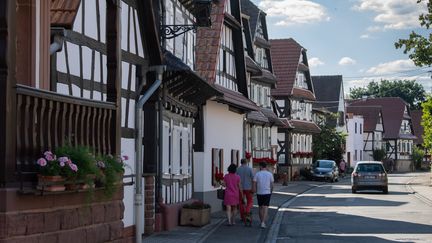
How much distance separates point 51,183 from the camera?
844 centimetres

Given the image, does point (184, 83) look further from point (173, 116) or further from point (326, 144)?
point (326, 144)

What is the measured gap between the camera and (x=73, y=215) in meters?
9.29

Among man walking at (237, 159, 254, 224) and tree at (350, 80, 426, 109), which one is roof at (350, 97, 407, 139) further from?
man walking at (237, 159, 254, 224)

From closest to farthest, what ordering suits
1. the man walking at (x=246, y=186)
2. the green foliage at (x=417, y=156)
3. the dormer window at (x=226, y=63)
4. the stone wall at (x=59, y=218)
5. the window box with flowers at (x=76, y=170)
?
the stone wall at (x=59, y=218)
the window box with flowers at (x=76, y=170)
the man walking at (x=246, y=186)
the dormer window at (x=226, y=63)
the green foliage at (x=417, y=156)

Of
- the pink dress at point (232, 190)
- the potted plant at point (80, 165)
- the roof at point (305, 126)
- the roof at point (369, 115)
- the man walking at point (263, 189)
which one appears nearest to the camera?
the potted plant at point (80, 165)

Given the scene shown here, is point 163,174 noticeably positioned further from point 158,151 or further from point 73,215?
point 73,215

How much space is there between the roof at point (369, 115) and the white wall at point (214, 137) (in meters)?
70.4

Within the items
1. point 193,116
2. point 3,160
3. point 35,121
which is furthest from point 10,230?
point 193,116

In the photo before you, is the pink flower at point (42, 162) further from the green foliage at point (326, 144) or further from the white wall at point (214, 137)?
the green foliage at point (326, 144)

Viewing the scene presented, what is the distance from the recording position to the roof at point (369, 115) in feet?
332

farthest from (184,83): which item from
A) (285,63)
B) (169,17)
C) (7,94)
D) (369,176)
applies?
(285,63)

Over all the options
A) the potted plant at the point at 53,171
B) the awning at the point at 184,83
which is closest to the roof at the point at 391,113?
the awning at the point at 184,83

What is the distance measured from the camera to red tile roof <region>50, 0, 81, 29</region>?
1159 cm

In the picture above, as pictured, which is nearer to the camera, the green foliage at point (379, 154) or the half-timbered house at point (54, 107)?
the half-timbered house at point (54, 107)
